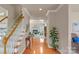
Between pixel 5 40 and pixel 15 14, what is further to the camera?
pixel 15 14

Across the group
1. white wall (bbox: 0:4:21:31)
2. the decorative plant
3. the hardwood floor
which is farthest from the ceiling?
the decorative plant

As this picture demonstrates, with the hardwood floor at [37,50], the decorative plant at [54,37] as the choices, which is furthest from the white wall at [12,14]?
the decorative plant at [54,37]

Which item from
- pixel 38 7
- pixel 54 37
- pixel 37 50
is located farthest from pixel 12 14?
pixel 54 37

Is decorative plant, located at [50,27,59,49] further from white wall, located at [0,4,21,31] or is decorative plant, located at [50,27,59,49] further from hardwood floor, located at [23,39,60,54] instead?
white wall, located at [0,4,21,31]

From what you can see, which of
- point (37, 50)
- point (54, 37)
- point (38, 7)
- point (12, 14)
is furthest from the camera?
point (54, 37)

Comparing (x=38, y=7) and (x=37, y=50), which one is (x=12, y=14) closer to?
(x=38, y=7)

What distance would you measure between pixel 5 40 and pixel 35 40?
382 centimetres

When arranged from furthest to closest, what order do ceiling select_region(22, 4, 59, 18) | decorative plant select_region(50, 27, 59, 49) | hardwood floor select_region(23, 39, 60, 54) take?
1. decorative plant select_region(50, 27, 59, 49)
2. hardwood floor select_region(23, 39, 60, 54)
3. ceiling select_region(22, 4, 59, 18)

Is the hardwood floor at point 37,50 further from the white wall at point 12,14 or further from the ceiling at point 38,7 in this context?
the ceiling at point 38,7

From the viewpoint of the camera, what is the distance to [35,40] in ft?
20.8

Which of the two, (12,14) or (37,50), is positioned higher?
(12,14)
